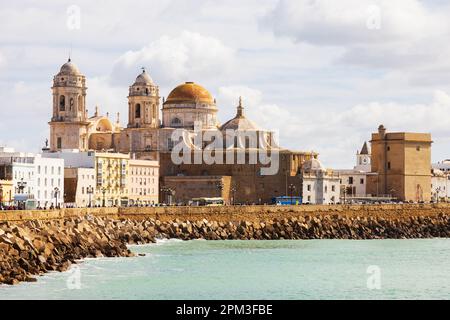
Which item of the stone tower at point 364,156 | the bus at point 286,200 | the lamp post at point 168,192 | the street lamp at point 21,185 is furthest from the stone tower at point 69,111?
the stone tower at point 364,156

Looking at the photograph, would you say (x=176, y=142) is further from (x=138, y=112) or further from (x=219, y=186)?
(x=219, y=186)

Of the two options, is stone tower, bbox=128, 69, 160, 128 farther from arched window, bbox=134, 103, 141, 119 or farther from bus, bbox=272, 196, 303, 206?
bus, bbox=272, 196, 303, 206

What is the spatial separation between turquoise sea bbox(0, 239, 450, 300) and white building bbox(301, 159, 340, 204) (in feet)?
137

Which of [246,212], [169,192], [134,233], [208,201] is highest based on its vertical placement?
[169,192]

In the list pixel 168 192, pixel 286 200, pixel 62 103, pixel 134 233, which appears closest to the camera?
pixel 134 233

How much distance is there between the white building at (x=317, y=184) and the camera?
12188 centimetres

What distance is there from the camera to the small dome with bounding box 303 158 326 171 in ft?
404

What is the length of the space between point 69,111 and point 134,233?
150 feet

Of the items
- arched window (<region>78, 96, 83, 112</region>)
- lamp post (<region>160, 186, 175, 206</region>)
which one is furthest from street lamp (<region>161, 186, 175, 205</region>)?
arched window (<region>78, 96, 83, 112</region>)

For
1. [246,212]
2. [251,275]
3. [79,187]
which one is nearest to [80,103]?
[79,187]

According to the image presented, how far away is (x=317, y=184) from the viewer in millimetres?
122500
